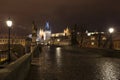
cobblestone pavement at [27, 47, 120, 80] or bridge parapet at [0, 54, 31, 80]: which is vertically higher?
bridge parapet at [0, 54, 31, 80]

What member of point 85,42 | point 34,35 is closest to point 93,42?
point 85,42

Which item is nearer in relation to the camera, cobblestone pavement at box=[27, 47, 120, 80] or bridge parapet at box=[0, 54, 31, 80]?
bridge parapet at box=[0, 54, 31, 80]

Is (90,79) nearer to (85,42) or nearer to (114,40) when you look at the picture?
(114,40)

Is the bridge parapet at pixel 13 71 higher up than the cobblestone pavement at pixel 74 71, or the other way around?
the bridge parapet at pixel 13 71

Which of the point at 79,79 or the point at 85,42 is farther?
the point at 85,42

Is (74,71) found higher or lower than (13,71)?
lower

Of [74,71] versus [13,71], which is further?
[74,71]

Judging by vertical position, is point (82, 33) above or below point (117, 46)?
above

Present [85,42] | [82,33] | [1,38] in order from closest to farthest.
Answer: [82,33], [85,42], [1,38]

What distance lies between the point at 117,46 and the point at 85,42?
1325 inches

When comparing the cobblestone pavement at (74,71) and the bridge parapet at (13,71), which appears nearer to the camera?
the bridge parapet at (13,71)

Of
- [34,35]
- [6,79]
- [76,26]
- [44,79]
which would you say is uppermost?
[76,26]

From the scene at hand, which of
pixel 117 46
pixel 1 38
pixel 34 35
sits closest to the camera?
pixel 34 35

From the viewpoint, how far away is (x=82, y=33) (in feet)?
270
